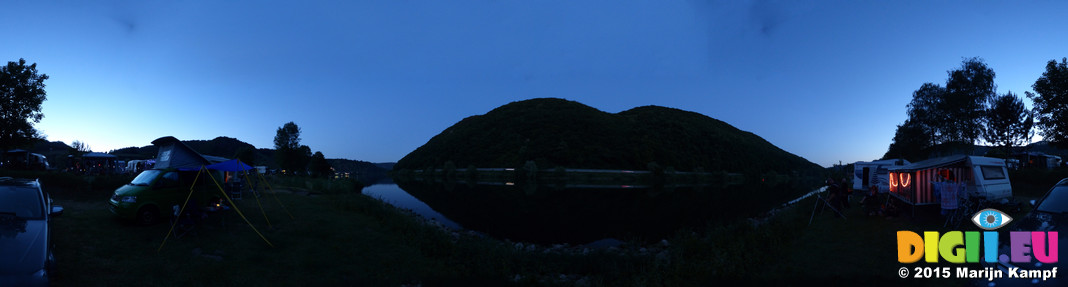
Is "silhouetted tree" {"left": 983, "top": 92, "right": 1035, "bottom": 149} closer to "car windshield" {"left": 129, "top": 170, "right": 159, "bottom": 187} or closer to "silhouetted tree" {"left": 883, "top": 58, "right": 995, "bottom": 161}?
"silhouetted tree" {"left": 883, "top": 58, "right": 995, "bottom": 161}

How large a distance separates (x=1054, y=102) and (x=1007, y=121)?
9968mm

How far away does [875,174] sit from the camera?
33.4m

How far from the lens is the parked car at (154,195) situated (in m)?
14.8

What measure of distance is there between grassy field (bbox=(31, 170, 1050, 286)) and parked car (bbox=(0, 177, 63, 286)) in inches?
64.3

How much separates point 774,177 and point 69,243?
161 m

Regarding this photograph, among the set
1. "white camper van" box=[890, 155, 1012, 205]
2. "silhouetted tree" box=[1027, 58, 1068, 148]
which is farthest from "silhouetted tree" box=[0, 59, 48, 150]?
"silhouetted tree" box=[1027, 58, 1068, 148]

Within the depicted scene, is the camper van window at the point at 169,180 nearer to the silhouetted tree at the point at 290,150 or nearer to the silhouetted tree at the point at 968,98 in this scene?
the silhouetted tree at the point at 968,98

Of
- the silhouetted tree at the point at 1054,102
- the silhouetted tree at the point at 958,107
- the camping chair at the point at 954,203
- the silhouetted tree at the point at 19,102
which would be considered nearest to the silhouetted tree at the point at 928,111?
the silhouetted tree at the point at 958,107

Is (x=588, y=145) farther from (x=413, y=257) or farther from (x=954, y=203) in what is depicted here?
(x=413, y=257)

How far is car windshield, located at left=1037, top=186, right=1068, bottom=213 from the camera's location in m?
7.99

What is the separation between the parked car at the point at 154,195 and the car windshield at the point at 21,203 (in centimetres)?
554

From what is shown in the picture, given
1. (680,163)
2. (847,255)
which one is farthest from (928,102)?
(680,163)

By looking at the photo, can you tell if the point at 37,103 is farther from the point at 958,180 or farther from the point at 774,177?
the point at 774,177

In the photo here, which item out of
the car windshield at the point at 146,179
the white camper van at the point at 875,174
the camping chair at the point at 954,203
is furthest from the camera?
the white camper van at the point at 875,174
